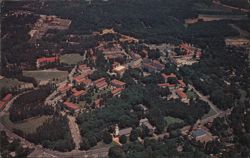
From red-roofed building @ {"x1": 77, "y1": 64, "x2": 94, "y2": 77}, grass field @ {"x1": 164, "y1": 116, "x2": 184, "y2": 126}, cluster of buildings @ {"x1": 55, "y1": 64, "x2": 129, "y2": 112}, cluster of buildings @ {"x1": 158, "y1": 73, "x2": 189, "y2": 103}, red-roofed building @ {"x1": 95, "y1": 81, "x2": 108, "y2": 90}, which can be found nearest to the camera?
grass field @ {"x1": 164, "y1": 116, "x2": 184, "y2": 126}

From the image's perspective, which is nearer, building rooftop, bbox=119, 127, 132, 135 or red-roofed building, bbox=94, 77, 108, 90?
building rooftop, bbox=119, 127, 132, 135

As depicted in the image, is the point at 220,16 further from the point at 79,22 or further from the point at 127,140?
the point at 127,140

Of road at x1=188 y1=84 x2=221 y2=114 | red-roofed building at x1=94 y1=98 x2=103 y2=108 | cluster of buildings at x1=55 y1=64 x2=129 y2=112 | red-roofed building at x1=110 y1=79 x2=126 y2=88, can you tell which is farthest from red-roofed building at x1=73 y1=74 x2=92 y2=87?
road at x1=188 y1=84 x2=221 y2=114

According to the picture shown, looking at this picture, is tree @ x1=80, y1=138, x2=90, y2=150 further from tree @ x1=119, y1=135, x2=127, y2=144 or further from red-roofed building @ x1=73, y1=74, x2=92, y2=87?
red-roofed building @ x1=73, y1=74, x2=92, y2=87

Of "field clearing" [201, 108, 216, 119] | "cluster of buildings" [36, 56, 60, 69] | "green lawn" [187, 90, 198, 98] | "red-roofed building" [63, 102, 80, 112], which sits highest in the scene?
"cluster of buildings" [36, 56, 60, 69]

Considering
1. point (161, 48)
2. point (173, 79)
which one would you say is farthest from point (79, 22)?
point (173, 79)

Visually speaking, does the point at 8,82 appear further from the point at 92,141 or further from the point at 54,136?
the point at 92,141

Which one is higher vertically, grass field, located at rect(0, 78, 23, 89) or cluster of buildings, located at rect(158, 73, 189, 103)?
grass field, located at rect(0, 78, 23, 89)
